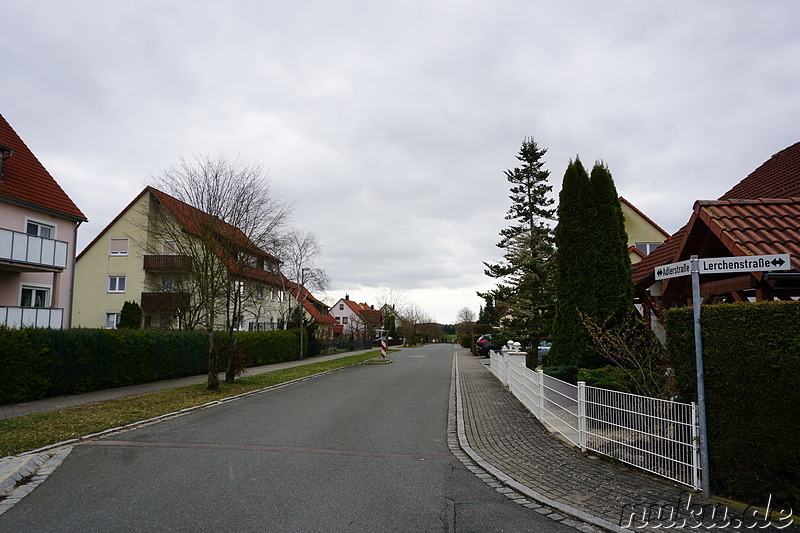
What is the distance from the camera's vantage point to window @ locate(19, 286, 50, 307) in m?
22.2

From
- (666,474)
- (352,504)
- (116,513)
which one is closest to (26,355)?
(116,513)

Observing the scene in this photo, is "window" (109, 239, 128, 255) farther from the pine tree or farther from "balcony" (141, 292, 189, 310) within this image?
the pine tree

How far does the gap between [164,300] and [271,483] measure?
1083 inches

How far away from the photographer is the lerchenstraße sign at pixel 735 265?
199 inches

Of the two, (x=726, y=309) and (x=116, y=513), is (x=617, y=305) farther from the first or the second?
(x=116, y=513)

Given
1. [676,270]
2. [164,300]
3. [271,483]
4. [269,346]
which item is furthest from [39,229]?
[676,270]

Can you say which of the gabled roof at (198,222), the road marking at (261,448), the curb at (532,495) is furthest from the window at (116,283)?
the curb at (532,495)

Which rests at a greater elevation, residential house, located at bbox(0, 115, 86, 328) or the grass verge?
residential house, located at bbox(0, 115, 86, 328)

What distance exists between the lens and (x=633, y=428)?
6.41 m

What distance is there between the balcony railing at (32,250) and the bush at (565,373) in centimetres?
1934

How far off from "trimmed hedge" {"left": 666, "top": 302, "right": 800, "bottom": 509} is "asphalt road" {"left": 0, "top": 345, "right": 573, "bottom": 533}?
1.91m

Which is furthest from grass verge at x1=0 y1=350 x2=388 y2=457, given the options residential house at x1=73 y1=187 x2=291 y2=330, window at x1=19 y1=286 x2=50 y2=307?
residential house at x1=73 y1=187 x2=291 y2=330

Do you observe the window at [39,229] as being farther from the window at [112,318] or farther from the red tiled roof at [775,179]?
the red tiled roof at [775,179]

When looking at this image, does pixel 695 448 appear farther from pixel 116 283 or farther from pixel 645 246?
pixel 116 283
